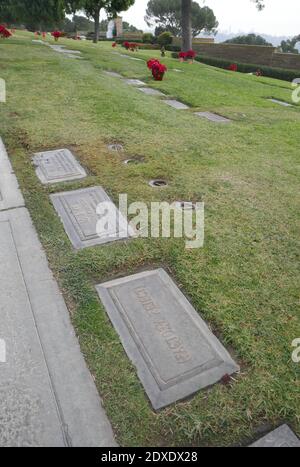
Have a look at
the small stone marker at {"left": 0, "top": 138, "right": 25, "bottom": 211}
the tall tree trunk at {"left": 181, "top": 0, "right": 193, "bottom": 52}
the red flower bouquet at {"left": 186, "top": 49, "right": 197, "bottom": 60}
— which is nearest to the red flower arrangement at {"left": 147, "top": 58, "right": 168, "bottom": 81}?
the small stone marker at {"left": 0, "top": 138, "right": 25, "bottom": 211}

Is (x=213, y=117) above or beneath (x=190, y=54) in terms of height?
beneath

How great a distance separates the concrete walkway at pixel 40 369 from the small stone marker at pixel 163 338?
11.1 inches

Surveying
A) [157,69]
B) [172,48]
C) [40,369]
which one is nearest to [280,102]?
[157,69]

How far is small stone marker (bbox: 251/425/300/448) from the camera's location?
4.87 ft

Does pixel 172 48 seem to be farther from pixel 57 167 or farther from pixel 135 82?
pixel 57 167

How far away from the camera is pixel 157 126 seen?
525cm

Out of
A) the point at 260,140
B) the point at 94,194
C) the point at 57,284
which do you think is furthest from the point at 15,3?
the point at 57,284

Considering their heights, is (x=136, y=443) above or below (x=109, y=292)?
below

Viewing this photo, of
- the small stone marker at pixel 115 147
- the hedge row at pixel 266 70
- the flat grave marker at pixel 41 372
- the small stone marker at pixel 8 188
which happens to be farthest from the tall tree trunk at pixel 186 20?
the flat grave marker at pixel 41 372

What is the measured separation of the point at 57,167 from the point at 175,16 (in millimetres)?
65327

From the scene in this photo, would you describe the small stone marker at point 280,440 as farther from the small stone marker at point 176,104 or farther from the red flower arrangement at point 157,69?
the red flower arrangement at point 157,69

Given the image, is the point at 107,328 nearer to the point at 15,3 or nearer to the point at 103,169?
the point at 103,169

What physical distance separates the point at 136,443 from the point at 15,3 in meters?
19.9

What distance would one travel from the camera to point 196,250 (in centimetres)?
263
